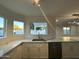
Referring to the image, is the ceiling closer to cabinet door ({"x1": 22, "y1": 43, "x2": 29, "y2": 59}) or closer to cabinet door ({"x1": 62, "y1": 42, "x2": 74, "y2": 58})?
cabinet door ({"x1": 22, "y1": 43, "x2": 29, "y2": 59})

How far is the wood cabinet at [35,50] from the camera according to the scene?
16.6 ft

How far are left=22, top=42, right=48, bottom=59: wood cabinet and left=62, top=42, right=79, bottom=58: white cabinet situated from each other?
81cm

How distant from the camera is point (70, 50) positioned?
5363 mm

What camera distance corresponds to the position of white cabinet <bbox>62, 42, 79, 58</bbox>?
5320 mm

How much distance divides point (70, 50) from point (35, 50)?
1.48 metres

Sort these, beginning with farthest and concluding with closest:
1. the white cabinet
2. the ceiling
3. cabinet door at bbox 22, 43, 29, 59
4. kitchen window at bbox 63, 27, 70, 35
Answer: kitchen window at bbox 63, 27, 70, 35 → the white cabinet → cabinet door at bbox 22, 43, 29, 59 → the ceiling

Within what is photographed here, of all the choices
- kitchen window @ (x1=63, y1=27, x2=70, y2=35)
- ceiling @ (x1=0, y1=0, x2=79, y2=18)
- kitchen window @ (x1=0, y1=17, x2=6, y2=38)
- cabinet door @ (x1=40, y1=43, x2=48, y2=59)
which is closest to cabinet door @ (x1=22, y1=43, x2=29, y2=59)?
cabinet door @ (x1=40, y1=43, x2=48, y2=59)

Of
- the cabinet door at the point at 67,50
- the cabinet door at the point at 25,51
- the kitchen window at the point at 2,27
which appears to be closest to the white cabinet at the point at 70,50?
the cabinet door at the point at 67,50

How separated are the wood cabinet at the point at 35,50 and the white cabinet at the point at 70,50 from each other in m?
0.81

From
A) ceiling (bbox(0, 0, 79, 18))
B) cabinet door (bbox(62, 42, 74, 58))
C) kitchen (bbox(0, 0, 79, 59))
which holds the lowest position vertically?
cabinet door (bbox(62, 42, 74, 58))

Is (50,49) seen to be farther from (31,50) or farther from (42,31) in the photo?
(42,31)

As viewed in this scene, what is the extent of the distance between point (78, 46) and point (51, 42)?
1.16 meters

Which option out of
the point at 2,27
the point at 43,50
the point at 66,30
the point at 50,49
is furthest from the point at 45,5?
the point at 66,30

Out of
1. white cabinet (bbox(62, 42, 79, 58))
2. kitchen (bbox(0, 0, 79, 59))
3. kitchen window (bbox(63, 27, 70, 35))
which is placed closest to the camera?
kitchen (bbox(0, 0, 79, 59))
